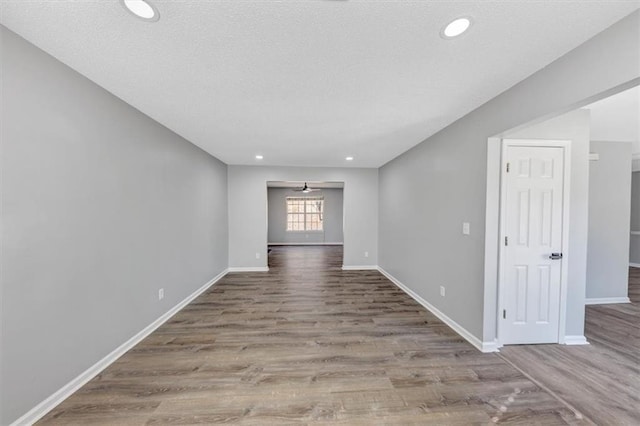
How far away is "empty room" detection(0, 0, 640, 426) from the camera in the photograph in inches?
54.6

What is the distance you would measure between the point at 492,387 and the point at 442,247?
60.5 inches

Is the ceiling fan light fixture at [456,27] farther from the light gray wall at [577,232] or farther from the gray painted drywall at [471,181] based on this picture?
the light gray wall at [577,232]

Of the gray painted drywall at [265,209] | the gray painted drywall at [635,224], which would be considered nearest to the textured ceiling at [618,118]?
the gray painted drywall at [265,209]

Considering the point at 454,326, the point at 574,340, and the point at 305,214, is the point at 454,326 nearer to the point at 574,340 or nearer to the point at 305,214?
the point at 574,340

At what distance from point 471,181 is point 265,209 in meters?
4.07

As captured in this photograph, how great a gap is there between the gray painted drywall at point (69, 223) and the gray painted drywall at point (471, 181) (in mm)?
3448

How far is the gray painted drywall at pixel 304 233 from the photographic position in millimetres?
10000

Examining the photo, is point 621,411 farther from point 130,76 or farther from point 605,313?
point 130,76

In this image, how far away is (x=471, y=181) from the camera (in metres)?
2.54

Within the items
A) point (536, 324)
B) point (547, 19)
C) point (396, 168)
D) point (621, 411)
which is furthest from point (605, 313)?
point (547, 19)

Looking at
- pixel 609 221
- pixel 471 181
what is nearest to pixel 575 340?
pixel 471 181

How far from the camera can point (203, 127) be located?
2996mm

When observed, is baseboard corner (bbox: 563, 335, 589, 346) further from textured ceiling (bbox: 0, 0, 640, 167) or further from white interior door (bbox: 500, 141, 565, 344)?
textured ceiling (bbox: 0, 0, 640, 167)

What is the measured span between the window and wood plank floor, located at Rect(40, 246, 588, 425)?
6.91 meters
